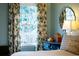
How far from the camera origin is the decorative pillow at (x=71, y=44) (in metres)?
1.10

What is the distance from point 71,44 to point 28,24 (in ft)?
1.07

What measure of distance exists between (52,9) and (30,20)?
0.17 metres

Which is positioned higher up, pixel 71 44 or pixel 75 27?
pixel 75 27

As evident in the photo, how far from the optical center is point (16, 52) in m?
1.09

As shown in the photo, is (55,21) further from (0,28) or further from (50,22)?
(0,28)

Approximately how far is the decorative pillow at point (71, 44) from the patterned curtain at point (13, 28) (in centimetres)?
32

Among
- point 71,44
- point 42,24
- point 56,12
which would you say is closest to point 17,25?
point 42,24

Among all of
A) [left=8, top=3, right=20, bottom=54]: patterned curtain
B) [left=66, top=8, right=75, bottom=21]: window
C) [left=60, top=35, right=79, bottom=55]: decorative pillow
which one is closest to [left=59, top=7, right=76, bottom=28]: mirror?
[left=66, top=8, right=75, bottom=21]: window

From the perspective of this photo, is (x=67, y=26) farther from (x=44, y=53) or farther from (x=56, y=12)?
(x=44, y=53)

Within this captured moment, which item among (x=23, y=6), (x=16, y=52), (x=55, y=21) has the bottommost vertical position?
(x=16, y=52)

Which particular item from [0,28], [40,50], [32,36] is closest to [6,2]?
[0,28]

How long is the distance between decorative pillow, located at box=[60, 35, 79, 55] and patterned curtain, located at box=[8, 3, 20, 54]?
1.06ft

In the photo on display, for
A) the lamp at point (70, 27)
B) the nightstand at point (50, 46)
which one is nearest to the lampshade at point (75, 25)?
the lamp at point (70, 27)

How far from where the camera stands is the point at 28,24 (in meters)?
1.11
